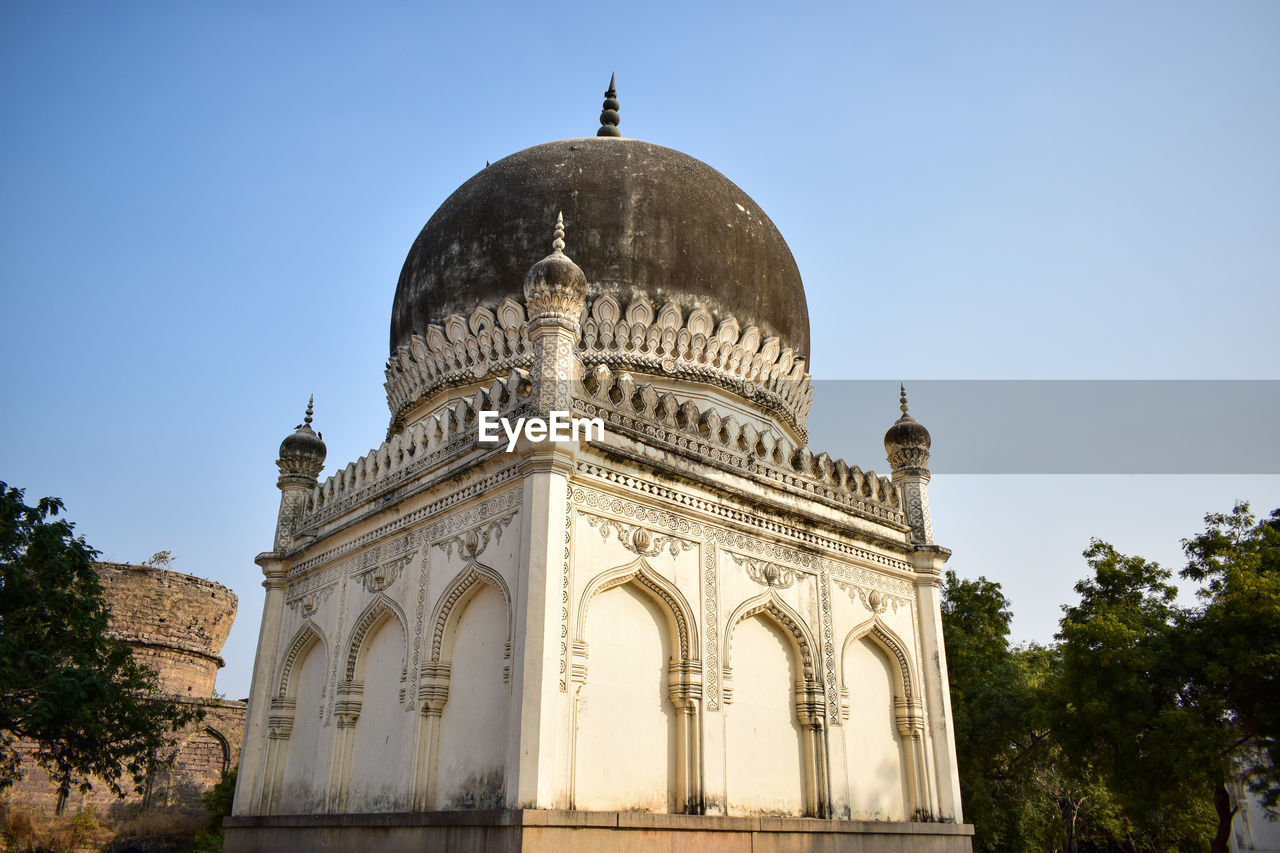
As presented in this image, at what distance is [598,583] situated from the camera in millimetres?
7117

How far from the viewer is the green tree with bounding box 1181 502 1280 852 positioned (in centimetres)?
1080

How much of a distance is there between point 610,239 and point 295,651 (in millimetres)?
5316

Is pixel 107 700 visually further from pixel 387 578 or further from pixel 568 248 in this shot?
pixel 568 248

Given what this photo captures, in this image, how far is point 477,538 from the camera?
753 centimetres

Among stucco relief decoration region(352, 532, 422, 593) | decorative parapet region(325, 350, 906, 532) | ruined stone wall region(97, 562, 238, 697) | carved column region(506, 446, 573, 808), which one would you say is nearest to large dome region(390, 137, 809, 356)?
decorative parapet region(325, 350, 906, 532)

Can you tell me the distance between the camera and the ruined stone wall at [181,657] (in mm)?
21109

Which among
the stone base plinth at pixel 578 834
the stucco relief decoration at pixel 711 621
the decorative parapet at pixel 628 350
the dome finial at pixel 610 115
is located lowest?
the stone base plinth at pixel 578 834

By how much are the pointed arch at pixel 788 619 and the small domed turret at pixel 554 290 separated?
2.84 m

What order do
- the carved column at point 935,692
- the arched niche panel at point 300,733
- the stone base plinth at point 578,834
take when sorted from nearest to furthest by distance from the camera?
the stone base plinth at point 578,834 < the arched niche panel at point 300,733 < the carved column at point 935,692

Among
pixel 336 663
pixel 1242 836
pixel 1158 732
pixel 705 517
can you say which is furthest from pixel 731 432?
pixel 1242 836

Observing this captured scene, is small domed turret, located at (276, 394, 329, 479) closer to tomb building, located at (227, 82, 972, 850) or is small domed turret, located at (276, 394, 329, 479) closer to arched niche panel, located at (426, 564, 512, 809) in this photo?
tomb building, located at (227, 82, 972, 850)

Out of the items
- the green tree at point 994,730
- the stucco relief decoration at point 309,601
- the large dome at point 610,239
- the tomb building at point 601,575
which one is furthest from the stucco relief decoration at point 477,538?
the green tree at point 994,730

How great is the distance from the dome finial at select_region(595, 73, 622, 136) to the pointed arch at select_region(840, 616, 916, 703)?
6810 millimetres

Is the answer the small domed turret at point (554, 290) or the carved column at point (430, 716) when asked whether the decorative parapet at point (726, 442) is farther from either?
the carved column at point (430, 716)
